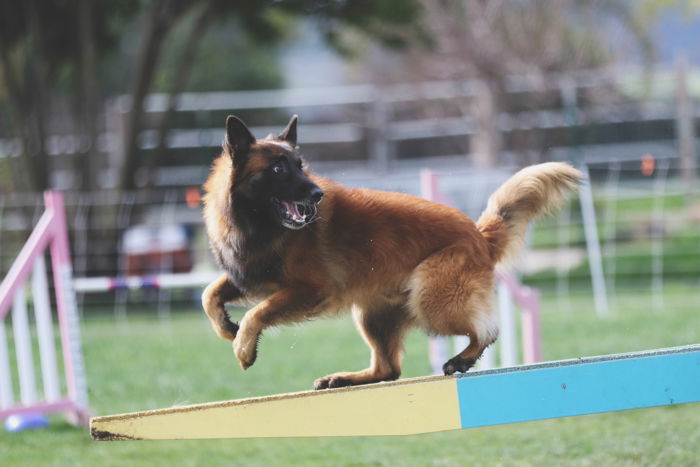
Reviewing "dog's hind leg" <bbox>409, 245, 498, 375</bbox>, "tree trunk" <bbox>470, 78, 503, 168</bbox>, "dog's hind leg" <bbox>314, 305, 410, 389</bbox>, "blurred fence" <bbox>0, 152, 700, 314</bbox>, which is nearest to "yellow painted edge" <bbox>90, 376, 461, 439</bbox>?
"dog's hind leg" <bbox>409, 245, 498, 375</bbox>

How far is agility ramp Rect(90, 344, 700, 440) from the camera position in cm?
278

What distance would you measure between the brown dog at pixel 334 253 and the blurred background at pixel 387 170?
1.42 metres

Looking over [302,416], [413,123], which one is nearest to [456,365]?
[302,416]

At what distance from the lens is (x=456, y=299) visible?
3143mm

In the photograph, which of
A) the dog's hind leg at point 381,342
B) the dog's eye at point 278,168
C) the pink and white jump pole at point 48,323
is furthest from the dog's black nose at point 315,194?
the pink and white jump pole at point 48,323

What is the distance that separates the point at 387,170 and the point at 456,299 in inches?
480

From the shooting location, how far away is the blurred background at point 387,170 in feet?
16.8

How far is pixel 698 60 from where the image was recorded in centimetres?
1736

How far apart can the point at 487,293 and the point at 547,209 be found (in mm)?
552

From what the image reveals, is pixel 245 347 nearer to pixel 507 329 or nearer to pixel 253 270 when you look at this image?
pixel 253 270

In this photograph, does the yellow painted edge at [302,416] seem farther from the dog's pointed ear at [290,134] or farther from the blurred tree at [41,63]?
the blurred tree at [41,63]

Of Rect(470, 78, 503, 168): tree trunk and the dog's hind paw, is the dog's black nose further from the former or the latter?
Rect(470, 78, 503, 168): tree trunk

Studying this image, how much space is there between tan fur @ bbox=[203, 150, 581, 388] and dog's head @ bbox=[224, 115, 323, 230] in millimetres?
26

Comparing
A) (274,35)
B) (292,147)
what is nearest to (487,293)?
(292,147)
